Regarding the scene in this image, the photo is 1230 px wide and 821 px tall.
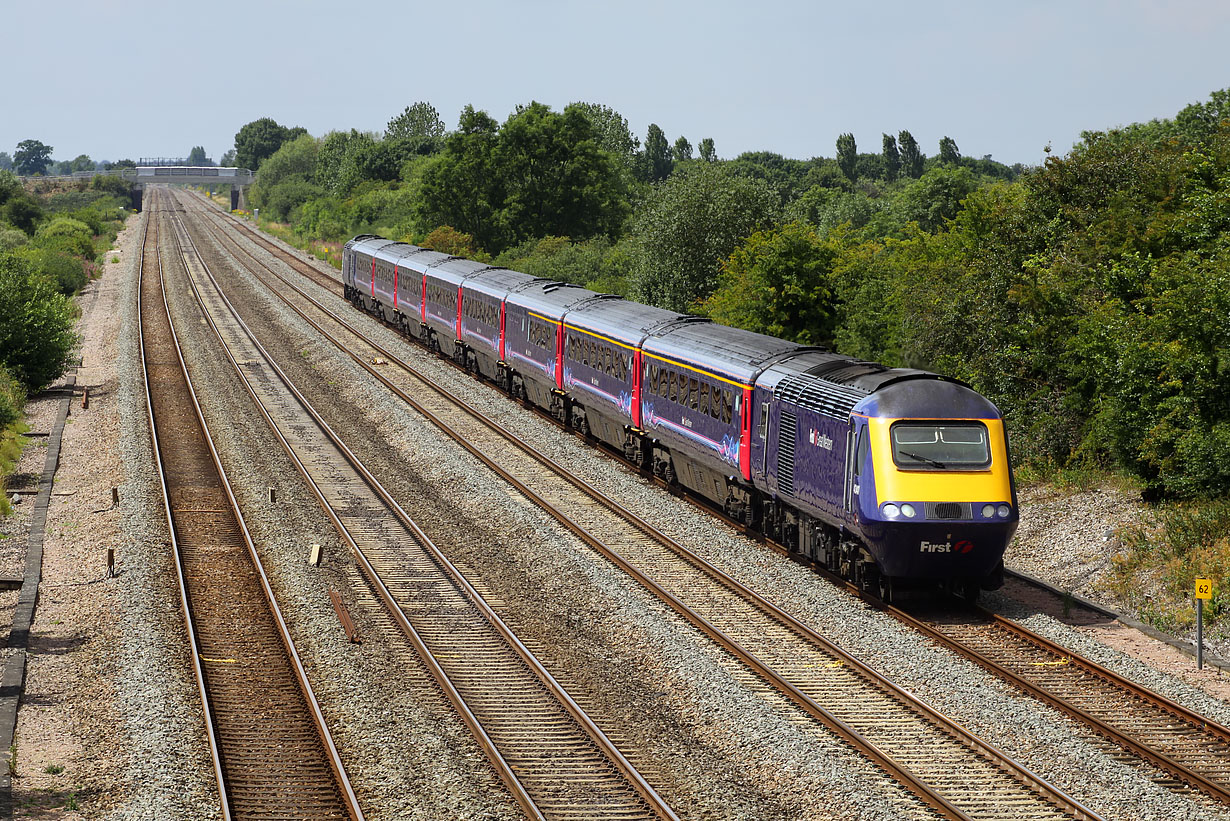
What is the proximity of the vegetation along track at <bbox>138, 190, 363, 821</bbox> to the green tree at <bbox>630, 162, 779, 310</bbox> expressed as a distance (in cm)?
2264

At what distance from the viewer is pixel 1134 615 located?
60.1 ft

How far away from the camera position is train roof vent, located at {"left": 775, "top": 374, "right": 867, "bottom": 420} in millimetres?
18500

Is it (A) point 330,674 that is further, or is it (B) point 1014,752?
(A) point 330,674

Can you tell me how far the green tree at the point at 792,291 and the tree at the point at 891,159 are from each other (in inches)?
5395

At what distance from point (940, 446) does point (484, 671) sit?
7218 mm

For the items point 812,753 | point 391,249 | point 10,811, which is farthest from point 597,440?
point 391,249

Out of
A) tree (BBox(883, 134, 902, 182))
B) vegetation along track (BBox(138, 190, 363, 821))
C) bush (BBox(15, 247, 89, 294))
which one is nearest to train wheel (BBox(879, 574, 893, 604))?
vegetation along track (BBox(138, 190, 363, 821))

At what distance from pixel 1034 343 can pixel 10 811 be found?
22075mm

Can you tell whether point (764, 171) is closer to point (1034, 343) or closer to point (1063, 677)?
point (1034, 343)

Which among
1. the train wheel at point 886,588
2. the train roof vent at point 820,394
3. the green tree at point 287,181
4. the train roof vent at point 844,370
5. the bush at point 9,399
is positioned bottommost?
the train wheel at point 886,588

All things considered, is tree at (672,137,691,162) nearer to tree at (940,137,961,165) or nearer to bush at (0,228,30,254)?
tree at (940,137,961,165)

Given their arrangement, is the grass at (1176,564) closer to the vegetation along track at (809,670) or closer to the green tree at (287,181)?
the vegetation along track at (809,670)

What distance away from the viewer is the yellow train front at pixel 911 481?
17.2m

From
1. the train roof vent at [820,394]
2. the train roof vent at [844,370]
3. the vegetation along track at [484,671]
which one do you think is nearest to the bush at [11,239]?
the vegetation along track at [484,671]
